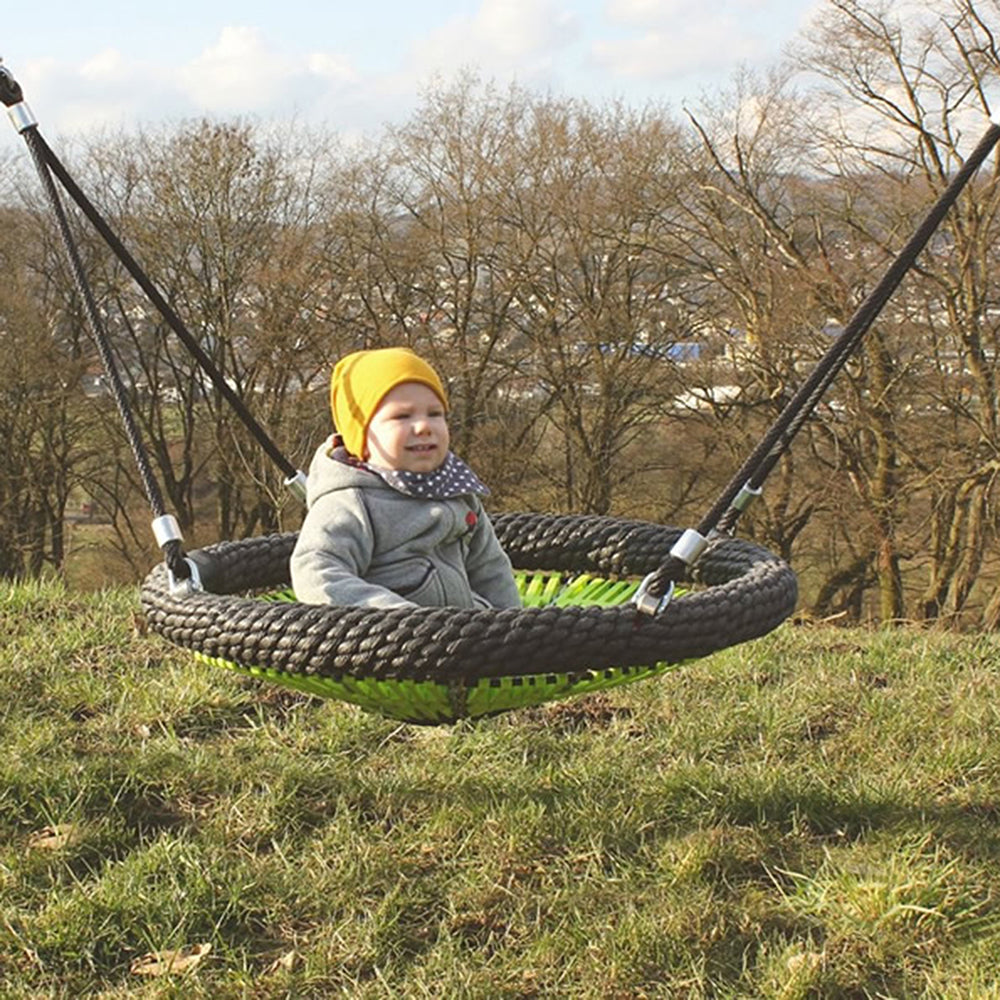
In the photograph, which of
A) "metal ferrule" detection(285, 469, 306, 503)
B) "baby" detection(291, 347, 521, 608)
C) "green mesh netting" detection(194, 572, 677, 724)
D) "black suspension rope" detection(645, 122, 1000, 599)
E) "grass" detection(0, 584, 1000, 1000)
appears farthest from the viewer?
"metal ferrule" detection(285, 469, 306, 503)

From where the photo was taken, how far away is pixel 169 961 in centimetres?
230

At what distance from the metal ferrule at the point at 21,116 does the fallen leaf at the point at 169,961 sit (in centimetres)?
184

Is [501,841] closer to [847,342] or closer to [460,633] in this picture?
[460,633]

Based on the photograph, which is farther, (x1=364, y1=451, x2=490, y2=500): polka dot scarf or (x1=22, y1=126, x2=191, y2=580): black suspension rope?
(x1=364, y1=451, x2=490, y2=500): polka dot scarf

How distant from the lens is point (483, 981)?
2.28m

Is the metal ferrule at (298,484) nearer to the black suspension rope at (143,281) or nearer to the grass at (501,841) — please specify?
the black suspension rope at (143,281)

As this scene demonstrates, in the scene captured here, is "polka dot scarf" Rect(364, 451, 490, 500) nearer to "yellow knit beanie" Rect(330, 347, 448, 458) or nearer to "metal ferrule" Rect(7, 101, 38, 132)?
"yellow knit beanie" Rect(330, 347, 448, 458)

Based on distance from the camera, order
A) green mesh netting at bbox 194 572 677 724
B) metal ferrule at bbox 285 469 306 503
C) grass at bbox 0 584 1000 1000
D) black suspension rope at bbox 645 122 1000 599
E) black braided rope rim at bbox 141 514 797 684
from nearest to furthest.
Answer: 1. black braided rope rim at bbox 141 514 797 684
2. green mesh netting at bbox 194 572 677 724
3. black suspension rope at bbox 645 122 1000 599
4. grass at bbox 0 584 1000 1000
5. metal ferrule at bbox 285 469 306 503

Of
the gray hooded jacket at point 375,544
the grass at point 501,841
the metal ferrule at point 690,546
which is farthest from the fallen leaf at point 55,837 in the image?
the metal ferrule at point 690,546

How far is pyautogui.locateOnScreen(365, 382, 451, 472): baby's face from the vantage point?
2682mm

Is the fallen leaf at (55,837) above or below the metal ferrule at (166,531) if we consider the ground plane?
below

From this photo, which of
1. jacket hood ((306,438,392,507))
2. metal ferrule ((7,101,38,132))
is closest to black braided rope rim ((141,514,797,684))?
jacket hood ((306,438,392,507))

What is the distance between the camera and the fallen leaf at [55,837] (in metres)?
2.69

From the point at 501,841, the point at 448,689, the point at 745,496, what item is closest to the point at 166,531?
the point at 448,689
